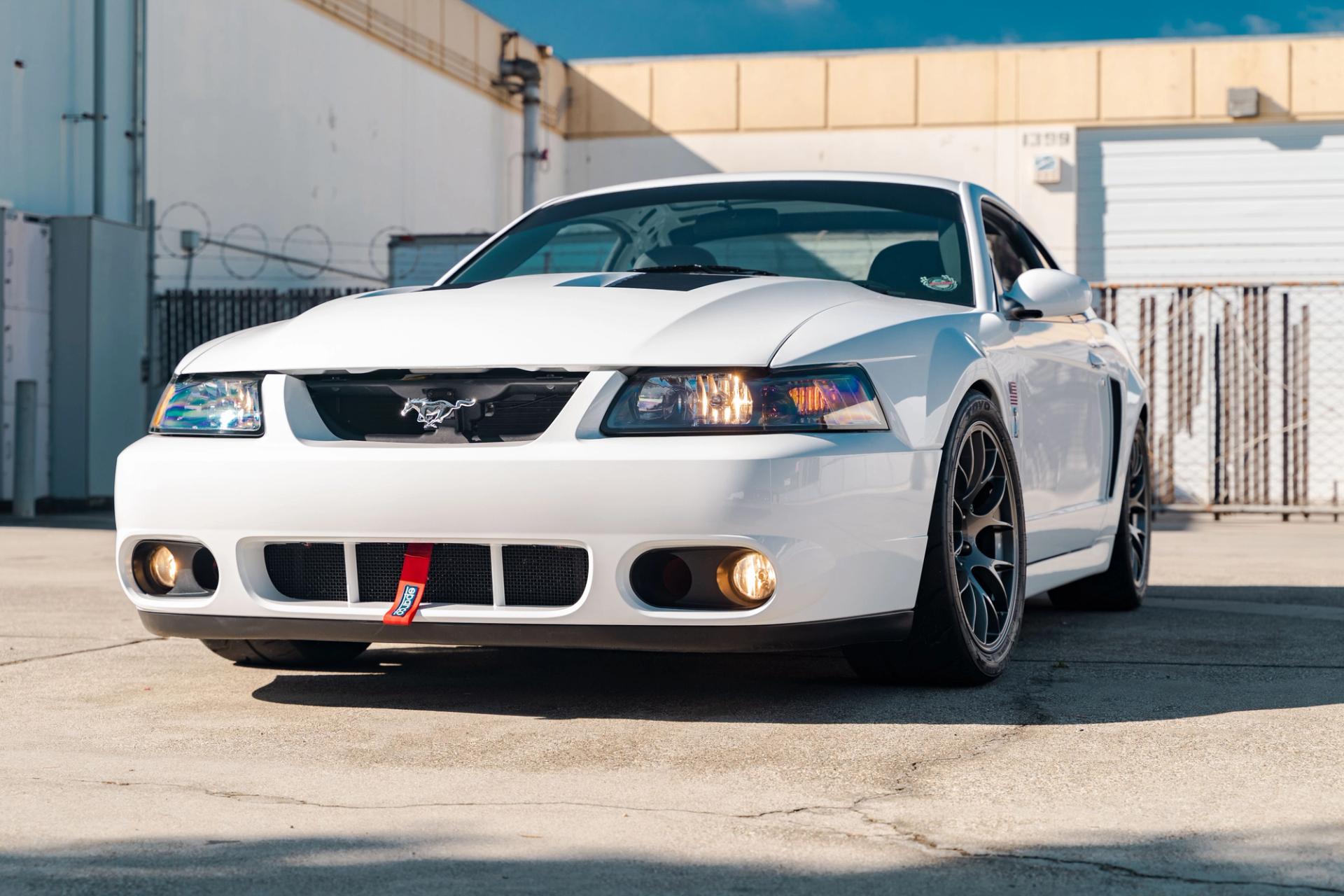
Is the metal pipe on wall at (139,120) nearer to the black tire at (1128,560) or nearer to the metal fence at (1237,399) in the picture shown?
the metal fence at (1237,399)

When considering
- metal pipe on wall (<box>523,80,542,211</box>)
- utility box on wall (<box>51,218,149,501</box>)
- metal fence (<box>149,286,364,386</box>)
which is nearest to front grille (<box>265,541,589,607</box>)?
utility box on wall (<box>51,218,149,501</box>)

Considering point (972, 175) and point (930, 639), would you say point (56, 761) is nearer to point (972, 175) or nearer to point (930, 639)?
point (930, 639)

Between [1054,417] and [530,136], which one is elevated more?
[530,136]

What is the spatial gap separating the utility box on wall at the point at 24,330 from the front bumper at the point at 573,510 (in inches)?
374

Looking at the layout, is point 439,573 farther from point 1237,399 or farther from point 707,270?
point 1237,399

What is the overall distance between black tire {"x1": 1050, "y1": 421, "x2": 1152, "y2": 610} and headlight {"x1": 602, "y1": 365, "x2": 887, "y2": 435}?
2.78 metres

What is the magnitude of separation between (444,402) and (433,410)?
3 cm

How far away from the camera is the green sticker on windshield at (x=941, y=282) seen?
4617 millimetres

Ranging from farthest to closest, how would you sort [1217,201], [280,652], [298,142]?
1. [1217,201]
2. [298,142]
3. [280,652]

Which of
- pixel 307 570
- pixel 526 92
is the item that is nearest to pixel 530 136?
pixel 526 92

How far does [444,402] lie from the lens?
3684 mm

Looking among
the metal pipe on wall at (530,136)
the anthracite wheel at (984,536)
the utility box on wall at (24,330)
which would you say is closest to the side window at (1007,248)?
the anthracite wheel at (984,536)

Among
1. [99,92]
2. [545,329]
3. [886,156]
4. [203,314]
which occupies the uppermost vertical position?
[886,156]

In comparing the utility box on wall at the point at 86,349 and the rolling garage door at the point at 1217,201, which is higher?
the rolling garage door at the point at 1217,201
